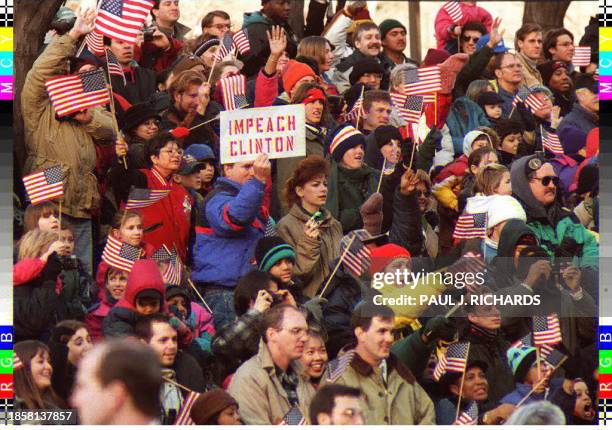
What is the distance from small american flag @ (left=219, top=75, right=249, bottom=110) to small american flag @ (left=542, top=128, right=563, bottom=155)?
8.86 feet

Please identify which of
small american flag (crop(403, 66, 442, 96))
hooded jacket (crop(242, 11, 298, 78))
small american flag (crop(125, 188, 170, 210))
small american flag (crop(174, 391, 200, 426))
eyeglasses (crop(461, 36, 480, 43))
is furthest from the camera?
eyeglasses (crop(461, 36, 480, 43))

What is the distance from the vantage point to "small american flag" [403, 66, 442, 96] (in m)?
13.8

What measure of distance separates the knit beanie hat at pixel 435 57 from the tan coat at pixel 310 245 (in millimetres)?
1752

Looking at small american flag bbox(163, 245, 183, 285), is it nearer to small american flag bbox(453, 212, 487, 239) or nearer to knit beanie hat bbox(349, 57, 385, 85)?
knit beanie hat bbox(349, 57, 385, 85)

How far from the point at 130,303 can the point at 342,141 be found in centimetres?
230

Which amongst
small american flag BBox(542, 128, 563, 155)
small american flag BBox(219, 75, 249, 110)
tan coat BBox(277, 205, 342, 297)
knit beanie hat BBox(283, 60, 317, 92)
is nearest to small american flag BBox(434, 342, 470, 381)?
tan coat BBox(277, 205, 342, 297)

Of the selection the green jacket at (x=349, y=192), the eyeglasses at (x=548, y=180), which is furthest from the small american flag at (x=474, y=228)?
the green jacket at (x=349, y=192)

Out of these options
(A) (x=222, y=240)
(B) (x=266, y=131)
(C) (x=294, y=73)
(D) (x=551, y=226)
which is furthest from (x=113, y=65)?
(D) (x=551, y=226)

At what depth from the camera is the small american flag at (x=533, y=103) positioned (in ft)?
46.0

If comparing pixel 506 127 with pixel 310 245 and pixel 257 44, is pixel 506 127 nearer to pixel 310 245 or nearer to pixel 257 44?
pixel 310 245

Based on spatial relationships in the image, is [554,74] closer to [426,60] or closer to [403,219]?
[426,60]

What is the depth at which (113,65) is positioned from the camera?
13508mm

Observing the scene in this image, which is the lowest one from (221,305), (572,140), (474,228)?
(221,305)

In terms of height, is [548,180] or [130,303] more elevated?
[548,180]
